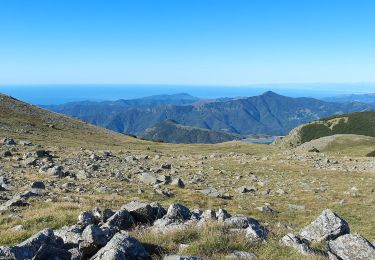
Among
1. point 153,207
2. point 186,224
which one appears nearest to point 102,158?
point 153,207

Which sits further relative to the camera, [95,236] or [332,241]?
[332,241]

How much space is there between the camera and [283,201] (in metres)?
26.7

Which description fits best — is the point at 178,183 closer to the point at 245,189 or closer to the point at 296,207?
the point at 245,189

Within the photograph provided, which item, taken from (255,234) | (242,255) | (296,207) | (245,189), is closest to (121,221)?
(255,234)

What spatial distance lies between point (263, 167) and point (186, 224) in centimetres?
3048

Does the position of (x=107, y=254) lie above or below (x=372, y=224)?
above

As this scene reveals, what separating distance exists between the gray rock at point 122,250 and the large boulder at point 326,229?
225 inches

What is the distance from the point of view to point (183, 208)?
1543cm

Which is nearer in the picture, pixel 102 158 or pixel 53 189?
pixel 53 189

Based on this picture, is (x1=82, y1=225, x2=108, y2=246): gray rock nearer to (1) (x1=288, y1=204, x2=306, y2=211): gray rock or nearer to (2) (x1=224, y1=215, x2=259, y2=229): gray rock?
(2) (x1=224, y1=215, x2=259, y2=229): gray rock

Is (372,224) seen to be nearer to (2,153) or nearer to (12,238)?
(12,238)

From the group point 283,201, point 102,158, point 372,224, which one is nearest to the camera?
point 372,224

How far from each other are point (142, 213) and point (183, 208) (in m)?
1.66

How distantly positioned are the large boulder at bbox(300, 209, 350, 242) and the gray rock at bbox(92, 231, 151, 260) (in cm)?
570
